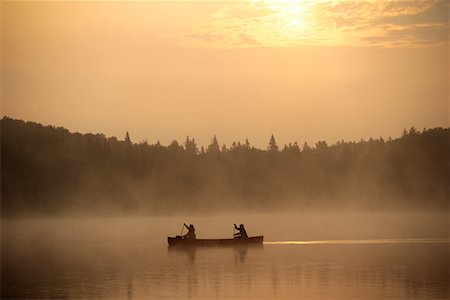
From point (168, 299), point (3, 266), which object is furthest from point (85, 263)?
point (168, 299)

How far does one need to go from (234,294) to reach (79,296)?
30.3ft

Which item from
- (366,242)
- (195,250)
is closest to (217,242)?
(195,250)

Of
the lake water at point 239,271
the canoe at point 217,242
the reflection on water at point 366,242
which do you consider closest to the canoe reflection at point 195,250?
the lake water at point 239,271

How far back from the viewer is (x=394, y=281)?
5503 cm

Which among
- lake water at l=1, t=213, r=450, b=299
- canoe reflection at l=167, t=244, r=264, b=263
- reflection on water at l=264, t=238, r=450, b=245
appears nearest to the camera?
lake water at l=1, t=213, r=450, b=299

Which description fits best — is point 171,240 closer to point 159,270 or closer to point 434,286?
point 159,270

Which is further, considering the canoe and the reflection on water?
the reflection on water

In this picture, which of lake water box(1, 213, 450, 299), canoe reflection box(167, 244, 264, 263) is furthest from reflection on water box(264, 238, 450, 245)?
canoe reflection box(167, 244, 264, 263)

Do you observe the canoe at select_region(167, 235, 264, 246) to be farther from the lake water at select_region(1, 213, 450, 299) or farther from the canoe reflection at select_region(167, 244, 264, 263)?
the lake water at select_region(1, 213, 450, 299)

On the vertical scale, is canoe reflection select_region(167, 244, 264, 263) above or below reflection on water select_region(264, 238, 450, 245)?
below

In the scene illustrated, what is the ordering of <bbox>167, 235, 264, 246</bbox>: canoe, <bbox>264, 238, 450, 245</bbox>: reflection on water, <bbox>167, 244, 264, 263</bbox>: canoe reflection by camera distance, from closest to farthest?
1. <bbox>167, 244, 264, 263</bbox>: canoe reflection
2. <bbox>167, 235, 264, 246</bbox>: canoe
3. <bbox>264, 238, 450, 245</bbox>: reflection on water

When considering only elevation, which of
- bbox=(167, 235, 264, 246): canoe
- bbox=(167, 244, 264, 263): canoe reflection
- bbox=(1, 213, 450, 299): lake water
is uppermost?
bbox=(167, 235, 264, 246): canoe

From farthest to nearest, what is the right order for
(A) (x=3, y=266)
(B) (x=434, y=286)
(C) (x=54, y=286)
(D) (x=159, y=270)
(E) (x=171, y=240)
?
(E) (x=171, y=240)
(A) (x=3, y=266)
(D) (x=159, y=270)
(C) (x=54, y=286)
(B) (x=434, y=286)

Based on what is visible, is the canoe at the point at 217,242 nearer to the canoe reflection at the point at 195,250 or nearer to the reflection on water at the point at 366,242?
the canoe reflection at the point at 195,250
